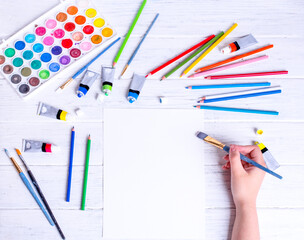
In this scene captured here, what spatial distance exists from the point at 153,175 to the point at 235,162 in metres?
0.22

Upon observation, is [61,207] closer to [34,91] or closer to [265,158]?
[34,91]

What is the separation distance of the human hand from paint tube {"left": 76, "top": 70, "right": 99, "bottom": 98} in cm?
41

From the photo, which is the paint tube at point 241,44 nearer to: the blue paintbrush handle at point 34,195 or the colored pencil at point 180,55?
the colored pencil at point 180,55

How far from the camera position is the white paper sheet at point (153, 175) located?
849mm

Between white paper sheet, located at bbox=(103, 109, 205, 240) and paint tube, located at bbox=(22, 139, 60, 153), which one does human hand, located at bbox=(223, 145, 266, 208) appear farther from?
paint tube, located at bbox=(22, 139, 60, 153)

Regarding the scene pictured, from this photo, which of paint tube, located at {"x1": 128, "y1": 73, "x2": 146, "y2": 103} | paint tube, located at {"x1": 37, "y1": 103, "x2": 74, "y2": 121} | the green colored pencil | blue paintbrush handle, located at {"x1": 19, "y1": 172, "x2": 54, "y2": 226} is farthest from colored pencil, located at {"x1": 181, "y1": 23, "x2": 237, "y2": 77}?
blue paintbrush handle, located at {"x1": 19, "y1": 172, "x2": 54, "y2": 226}

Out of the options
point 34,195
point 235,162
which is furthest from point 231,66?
point 34,195

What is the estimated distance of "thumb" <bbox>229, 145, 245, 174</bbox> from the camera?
0.80m

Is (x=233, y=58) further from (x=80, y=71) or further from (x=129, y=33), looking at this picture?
(x=80, y=71)

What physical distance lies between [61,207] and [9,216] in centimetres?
14

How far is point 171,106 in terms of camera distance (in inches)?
34.6

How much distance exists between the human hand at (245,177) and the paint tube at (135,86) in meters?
0.29

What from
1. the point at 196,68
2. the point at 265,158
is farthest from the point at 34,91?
the point at 265,158

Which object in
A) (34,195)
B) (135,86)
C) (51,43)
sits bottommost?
(34,195)
